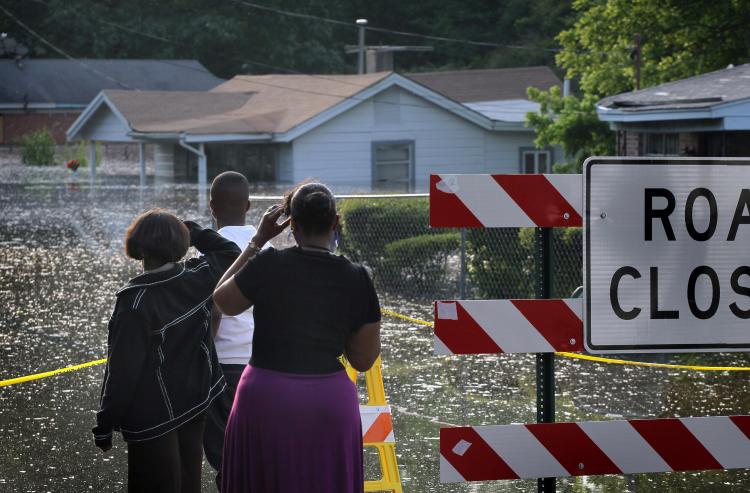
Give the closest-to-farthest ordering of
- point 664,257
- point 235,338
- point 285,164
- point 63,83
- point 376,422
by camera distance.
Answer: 1. point 664,257
2. point 235,338
3. point 376,422
4. point 285,164
5. point 63,83

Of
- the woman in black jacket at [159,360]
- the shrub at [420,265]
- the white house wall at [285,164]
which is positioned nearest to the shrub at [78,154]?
the white house wall at [285,164]

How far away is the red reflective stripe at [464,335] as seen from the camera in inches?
171

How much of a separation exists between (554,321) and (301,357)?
94cm

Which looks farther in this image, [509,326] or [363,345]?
[509,326]

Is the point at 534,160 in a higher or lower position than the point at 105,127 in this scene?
lower

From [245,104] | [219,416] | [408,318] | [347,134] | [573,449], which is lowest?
[408,318]

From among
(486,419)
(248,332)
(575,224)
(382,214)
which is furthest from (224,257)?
(382,214)

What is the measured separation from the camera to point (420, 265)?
14.9 metres

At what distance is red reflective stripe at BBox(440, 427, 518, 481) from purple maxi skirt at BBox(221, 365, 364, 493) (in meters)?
0.39

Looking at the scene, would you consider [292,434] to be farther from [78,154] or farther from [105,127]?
[78,154]

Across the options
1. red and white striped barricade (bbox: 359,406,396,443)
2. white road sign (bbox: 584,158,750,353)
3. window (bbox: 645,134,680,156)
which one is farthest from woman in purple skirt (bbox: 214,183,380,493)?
window (bbox: 645,134,680,156)

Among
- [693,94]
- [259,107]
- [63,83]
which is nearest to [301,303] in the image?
[693,94]

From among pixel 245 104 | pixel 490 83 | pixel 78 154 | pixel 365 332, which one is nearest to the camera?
pixel 365 332

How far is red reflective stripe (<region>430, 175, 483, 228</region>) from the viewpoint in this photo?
4.37 metres
